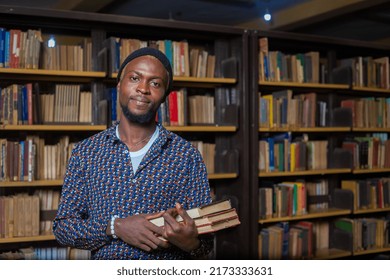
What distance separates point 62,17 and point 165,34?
0.65 metres

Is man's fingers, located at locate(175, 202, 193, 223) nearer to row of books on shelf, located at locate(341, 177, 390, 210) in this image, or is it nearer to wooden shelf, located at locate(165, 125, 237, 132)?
wooden shelf, located at locate(165, 125, 237, 132)

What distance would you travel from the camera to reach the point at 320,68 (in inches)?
123

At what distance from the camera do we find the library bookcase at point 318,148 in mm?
2803

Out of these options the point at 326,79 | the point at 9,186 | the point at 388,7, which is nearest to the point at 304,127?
the point at 326,79

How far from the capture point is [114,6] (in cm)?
381

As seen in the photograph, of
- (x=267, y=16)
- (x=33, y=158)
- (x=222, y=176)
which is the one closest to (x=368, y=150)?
(x=222, y=176)

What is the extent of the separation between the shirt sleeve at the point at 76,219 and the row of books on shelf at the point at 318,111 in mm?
1687

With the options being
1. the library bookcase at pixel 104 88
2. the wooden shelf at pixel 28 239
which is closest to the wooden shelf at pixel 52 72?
the library bookcase at pixel 104 88

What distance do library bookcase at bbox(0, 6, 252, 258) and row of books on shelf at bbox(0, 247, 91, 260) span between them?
0.01 m

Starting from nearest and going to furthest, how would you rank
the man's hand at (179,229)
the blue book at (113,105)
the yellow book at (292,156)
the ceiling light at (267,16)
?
the man's hand at (179,229)
the blue book at (113,105)
the yellow book at (292,156)
the ceiling light at (267,16)

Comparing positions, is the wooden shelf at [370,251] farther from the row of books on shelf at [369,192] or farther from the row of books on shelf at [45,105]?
the row of books on shelf at [45,105]

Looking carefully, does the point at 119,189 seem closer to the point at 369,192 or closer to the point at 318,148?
the point at 318,148

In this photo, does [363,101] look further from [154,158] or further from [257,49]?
[154,158]

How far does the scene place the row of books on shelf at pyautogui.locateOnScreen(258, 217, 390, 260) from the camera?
112 inches
